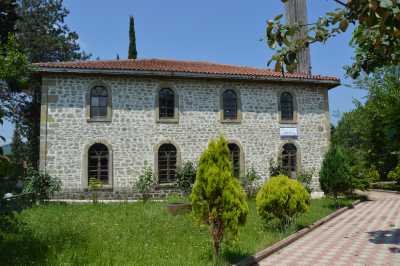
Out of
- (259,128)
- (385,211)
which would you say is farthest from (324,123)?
(385,211)

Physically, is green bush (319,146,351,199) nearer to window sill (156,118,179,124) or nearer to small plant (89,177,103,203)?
window sill (156,118,179,124)

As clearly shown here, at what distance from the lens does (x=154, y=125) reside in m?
14.1

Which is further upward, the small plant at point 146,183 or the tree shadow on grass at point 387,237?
the small plant at point 146,183

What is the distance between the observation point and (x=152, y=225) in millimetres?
8219

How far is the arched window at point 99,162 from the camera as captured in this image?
43.9 ft

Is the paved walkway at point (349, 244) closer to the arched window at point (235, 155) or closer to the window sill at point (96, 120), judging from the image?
the arched window at point (235, 155)

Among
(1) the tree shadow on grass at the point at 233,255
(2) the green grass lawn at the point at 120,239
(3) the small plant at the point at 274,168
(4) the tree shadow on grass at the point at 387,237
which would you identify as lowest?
(4) the tree shadow on grass at the point at 387,237

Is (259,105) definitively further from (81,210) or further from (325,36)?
(325,36)

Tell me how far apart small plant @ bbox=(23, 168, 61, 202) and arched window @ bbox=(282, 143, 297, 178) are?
33.8 feet

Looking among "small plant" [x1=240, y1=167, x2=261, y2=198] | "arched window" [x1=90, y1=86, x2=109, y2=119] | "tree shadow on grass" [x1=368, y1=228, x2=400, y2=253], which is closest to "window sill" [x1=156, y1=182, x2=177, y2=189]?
"small plant" [x1=240, y1=167, x2=261, y2=198]

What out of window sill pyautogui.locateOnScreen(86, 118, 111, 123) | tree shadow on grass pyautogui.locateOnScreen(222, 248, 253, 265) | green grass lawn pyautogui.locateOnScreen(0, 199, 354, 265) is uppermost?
window sill pyautogui.locateOnScreen(86, 118, 111, 123)

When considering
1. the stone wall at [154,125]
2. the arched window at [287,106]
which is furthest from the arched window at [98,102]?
the arched window at [287,106]

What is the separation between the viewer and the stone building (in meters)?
13.2

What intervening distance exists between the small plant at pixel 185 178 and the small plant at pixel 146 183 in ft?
3.50
